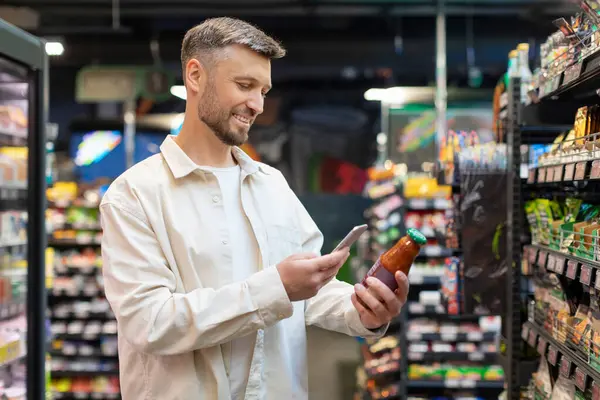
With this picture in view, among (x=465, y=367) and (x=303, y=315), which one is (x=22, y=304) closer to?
(x=303, y=315)

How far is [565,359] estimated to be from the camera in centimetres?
238

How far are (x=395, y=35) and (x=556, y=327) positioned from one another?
26.2ft

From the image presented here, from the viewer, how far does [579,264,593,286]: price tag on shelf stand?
2.08 m

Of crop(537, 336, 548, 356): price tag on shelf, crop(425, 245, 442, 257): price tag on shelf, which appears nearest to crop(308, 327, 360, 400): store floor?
crop(425, 245, 442, 257): price tag on shelf

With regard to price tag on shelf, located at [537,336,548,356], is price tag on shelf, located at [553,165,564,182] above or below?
above

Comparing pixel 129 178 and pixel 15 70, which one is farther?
pixel 15 70

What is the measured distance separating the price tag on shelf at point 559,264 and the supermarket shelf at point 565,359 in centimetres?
27

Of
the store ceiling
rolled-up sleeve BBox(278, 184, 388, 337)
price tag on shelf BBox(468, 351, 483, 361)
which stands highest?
the store ceiling

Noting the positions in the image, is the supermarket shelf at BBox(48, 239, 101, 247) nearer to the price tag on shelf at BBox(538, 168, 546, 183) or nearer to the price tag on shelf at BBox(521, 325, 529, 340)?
the price tag on shelf at BBox(521, 325, 529, 340)

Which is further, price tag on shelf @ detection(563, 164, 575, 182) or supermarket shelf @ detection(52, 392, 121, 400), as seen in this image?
supermarket shelf @ detection(52, 392, 121, 400)

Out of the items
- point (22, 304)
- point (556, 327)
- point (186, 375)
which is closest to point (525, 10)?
point (556, 327)

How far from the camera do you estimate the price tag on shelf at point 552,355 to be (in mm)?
2499

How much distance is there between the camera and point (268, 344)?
6.17 ft

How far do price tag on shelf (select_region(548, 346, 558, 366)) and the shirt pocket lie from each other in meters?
1.11
